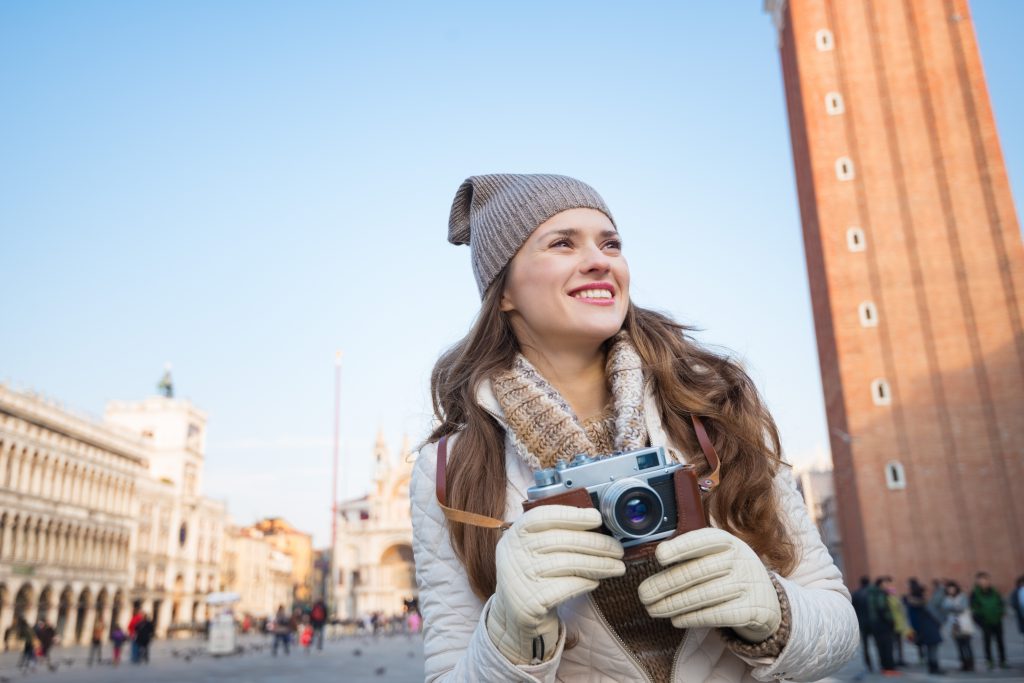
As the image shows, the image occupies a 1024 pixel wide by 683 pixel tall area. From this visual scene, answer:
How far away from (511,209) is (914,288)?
31932mm

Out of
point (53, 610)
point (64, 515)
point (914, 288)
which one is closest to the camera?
point (914, 288)

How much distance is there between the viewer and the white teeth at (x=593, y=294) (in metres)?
1.91

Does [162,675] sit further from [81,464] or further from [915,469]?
[81,464]

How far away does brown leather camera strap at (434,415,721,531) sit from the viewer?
1574 mm

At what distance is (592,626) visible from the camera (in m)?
1.56

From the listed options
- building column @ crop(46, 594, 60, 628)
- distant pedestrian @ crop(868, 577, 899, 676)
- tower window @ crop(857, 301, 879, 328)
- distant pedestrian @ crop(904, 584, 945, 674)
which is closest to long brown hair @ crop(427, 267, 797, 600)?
distant pedestrian @ crop(868, 577, 899, 676)

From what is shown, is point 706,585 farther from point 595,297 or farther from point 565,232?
point 565,232

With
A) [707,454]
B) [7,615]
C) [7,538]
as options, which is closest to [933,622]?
[707,454]

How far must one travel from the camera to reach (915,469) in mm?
28453

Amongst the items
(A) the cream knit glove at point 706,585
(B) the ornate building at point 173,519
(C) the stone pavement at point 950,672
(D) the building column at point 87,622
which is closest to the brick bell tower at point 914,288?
(C) the stone pavement at point 950,672

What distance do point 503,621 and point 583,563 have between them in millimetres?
203

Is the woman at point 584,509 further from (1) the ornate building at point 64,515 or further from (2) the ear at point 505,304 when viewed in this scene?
(1) the ornate building at point 64,515

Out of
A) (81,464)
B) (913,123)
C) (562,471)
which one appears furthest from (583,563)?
(81,464)

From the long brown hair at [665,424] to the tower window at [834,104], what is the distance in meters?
34.5
